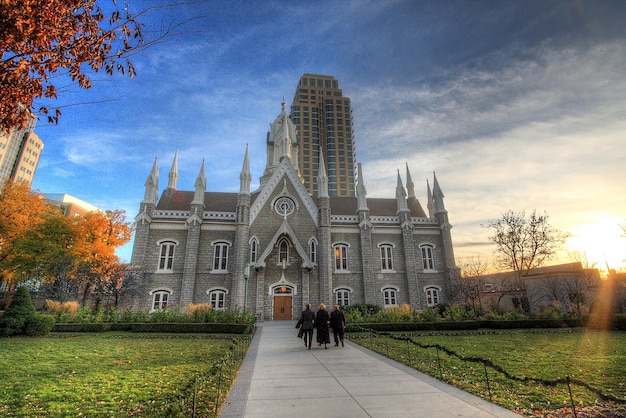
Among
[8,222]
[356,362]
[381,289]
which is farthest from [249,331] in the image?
[8,222]

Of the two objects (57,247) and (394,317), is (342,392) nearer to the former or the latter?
(394,317)

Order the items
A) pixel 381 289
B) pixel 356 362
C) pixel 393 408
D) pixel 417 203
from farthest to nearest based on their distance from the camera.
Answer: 1. pixel 417 203
2. pixel 381 289
3. pixel 356 362
4. pixel 393 408

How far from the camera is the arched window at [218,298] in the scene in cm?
2688

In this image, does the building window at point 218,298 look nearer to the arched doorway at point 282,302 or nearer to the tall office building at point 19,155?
the arched doorway at point 282,302

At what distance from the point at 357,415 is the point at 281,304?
75.5ft

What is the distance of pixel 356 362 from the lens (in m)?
9.78

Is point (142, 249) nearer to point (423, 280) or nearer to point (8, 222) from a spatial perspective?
point (8, 222)

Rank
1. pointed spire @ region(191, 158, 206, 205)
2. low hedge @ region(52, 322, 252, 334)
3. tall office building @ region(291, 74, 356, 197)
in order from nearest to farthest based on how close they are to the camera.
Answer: low hedge @ region(52, 322, 252, 334), pointed spire @ region(191, 158, 206, 205), tall office building @ region(291, 74, 356, 197)

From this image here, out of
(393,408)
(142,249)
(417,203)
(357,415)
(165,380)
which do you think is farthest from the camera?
(417,203)

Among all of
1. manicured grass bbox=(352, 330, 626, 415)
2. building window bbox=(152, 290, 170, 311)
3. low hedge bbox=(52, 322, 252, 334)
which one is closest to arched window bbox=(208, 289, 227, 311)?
building window bbox=(152, 290, 170, 311)

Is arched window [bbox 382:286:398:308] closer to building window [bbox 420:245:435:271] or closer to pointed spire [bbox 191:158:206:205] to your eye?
building window [bbox 420:245:435:271]

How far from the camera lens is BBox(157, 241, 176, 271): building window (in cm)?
2736

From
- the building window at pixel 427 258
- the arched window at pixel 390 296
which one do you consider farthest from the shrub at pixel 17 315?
the building window at pixel 427 258

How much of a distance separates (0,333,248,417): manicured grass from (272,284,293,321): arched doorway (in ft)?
44.0
